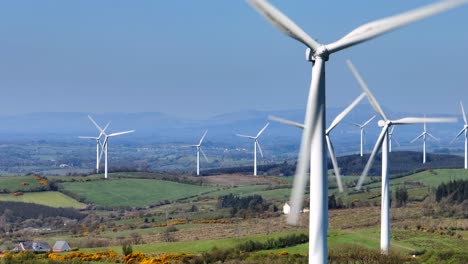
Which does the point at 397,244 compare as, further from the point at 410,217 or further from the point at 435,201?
the point at 435,201

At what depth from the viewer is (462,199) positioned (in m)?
117

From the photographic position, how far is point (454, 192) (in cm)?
11775

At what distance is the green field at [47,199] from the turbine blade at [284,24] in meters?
101

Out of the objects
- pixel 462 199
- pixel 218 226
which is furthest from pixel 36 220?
pixel 462 199

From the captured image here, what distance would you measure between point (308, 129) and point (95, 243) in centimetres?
5054

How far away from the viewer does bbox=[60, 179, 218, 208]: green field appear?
142 meters

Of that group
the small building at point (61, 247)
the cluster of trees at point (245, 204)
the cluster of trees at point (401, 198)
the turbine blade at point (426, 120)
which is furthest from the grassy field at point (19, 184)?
the turbine blade at point (426, 120)

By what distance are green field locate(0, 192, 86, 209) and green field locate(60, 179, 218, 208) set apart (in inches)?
109

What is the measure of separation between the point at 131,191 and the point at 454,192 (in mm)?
52747

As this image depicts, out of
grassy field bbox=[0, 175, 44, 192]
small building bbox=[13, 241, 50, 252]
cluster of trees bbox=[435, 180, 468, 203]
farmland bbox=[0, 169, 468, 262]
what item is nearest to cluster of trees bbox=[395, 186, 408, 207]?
farmland bbox=[0, 169, 468, 262]

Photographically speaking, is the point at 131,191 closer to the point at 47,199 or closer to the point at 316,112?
the point at 47,199

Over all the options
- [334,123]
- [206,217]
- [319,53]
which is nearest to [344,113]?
[334,123]

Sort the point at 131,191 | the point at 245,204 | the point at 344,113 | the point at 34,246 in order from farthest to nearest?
the point at 131,191 < the point at 245,204 < the point at 34,246 < the point at 344,113

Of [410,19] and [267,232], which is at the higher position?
[410,19]
